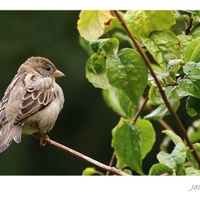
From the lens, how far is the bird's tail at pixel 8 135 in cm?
212

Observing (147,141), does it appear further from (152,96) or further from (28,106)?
(28,106)

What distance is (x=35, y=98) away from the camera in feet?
7.79

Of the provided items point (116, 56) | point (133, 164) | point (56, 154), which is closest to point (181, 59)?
point (116, 56)

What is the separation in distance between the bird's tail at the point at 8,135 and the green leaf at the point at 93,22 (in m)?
0.57

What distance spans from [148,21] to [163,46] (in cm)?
7

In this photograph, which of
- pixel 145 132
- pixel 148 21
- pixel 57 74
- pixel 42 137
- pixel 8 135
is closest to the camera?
pixel 148 21

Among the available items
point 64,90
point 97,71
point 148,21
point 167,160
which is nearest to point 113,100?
point 97,71

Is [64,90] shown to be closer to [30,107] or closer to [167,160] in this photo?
[30,107]

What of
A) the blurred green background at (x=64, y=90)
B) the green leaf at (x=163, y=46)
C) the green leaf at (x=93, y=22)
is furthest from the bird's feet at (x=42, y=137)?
the blurred green background at (x=64, y=90)

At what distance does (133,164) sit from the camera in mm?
1639

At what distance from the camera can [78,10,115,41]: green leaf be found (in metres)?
1.63

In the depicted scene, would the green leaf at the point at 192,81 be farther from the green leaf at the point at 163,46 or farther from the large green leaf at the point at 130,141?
the large green leaf at the point at 130,141

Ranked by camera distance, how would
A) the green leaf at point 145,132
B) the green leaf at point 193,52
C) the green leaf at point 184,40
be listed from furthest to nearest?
the green leaf at point 145,132, the green leaf at point 184,40, the green leaf at point 193,52

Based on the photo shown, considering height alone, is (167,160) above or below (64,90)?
above
